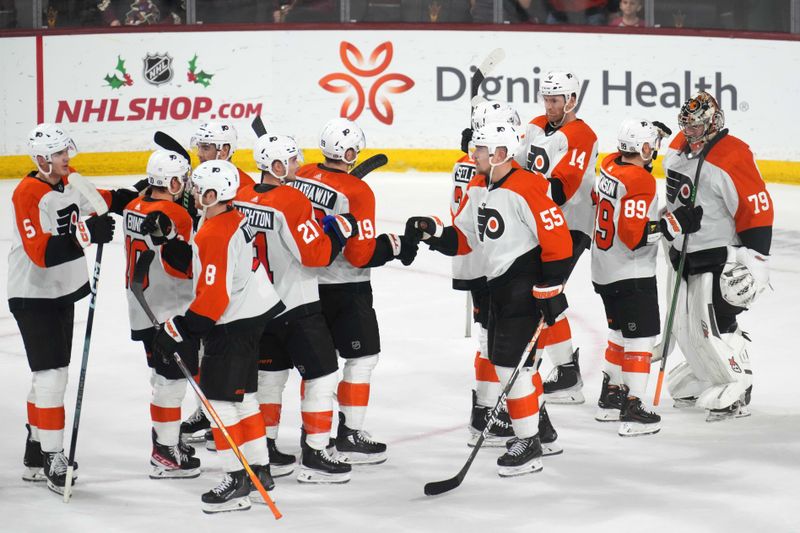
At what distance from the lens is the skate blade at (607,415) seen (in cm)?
610

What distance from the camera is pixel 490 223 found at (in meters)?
5.30

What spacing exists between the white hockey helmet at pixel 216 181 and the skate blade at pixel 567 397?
2.33 metres

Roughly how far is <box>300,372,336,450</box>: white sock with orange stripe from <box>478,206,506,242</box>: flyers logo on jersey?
0.85 m

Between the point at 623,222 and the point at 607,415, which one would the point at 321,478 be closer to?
the point at 607,415

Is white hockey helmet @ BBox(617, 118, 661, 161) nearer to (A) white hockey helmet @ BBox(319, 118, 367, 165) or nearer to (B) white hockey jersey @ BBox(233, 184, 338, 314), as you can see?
(A) white hockey helmet @ BBox(319, 118, 367, 165)

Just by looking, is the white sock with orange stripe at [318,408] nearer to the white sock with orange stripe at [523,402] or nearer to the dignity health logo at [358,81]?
the white sock with orange stripe at [523,402]

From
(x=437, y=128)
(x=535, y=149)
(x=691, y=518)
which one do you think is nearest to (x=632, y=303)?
(x=535, y=149)

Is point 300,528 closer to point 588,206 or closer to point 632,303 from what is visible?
point 632,303

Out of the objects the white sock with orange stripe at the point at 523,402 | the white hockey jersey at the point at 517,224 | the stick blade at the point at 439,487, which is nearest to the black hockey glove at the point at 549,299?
the white hockey jersey at the point at 517,224

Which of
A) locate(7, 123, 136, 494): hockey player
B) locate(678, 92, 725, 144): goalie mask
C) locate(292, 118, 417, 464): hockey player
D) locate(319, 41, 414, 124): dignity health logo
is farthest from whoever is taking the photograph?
locate(319, 41, 414, 124): dignity health logo

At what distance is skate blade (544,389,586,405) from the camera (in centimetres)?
642

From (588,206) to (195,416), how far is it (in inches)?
86.1

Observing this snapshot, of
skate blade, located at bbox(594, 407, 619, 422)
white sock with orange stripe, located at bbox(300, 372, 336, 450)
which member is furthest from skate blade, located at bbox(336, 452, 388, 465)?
skate blade, located at bbox(594, 407, 619, 422)

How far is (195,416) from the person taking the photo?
5926mm
